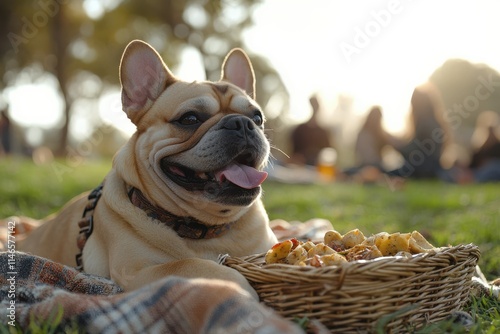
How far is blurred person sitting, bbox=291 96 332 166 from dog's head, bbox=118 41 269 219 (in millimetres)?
10094

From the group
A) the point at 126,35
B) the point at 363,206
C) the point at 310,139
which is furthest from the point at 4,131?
the point at 363,206

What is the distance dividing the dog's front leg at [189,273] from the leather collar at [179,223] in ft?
1.18

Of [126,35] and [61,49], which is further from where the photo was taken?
[126,35]

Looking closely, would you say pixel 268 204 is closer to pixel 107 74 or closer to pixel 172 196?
pixel 172 196

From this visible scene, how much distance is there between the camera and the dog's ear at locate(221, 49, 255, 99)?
3.89 m

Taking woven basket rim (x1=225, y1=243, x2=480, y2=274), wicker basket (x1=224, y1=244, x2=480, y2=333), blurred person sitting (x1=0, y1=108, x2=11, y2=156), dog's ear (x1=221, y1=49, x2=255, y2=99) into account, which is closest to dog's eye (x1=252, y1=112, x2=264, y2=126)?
dog's ear (x1=221, y1=49, x2=255, y2=99)

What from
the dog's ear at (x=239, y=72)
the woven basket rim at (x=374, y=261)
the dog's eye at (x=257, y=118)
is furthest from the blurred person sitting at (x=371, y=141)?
the woven basket rim at (x=374, y=261)

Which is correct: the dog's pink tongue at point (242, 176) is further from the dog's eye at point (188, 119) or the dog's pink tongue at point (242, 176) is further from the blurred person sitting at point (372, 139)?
the blurred person sitting at point (372, 139)

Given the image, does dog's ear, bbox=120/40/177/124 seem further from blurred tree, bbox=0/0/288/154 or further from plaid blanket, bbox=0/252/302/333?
blurred tree, bbox=0/0/288/154

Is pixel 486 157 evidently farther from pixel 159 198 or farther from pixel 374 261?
pixel 374 261

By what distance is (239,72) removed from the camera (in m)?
3.96

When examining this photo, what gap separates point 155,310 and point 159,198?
3.51 ft

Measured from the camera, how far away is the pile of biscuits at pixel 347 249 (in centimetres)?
235

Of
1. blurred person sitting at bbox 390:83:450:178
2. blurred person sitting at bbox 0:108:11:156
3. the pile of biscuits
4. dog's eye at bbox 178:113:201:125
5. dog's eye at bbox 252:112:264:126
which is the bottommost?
blurred person sitting at bbox 0:108:11:156
